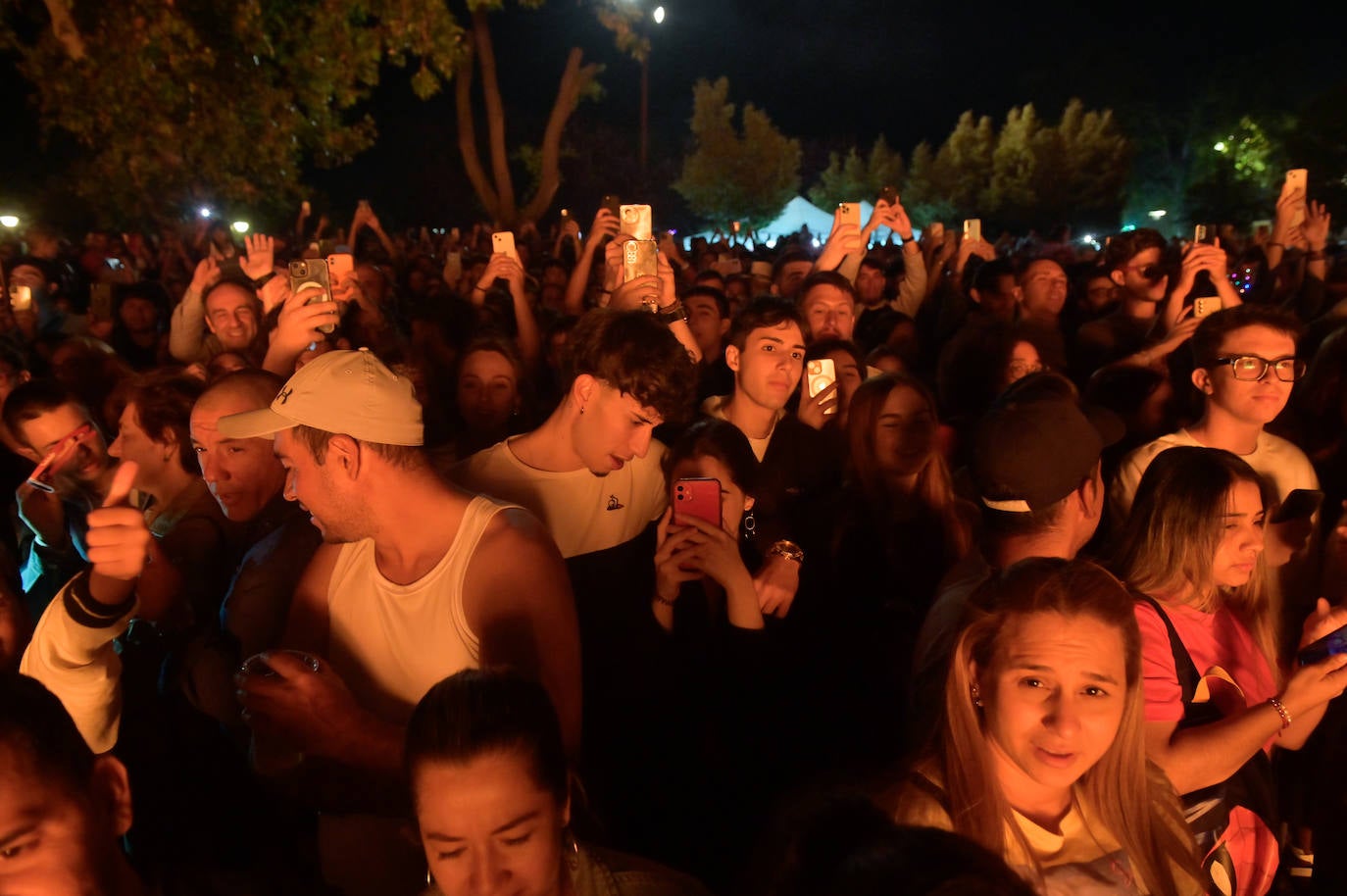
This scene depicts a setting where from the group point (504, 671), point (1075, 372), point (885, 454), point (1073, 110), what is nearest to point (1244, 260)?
point (1075, 372)

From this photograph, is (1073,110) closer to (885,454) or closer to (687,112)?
(687,112)

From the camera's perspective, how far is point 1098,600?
77.9 inches

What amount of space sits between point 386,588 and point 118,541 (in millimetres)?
585

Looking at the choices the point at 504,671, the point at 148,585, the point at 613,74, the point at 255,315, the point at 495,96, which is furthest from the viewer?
the point at 613,74

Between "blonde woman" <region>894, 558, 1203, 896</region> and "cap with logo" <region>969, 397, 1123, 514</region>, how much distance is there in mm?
550

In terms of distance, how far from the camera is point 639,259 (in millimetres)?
4859

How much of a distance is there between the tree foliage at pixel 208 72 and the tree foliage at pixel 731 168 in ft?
94.6

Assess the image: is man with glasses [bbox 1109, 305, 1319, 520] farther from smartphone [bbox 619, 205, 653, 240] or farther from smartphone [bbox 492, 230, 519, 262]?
smartphone [bbox 492, 230, 519, 262]

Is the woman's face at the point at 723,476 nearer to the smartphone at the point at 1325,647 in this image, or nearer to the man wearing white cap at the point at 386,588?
the man wearing white cap at the point at 386,588

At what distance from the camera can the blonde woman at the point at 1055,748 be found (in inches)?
73.9

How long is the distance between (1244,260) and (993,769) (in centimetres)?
869

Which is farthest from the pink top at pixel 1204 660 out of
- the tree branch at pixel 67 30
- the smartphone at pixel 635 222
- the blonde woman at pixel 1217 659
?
the tree branch at pixel 67 30

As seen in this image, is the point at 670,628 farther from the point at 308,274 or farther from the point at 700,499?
the point at 308,274

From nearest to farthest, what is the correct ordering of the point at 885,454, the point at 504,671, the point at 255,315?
the point at 504,671
the point at 885,454
the point at 255,315
